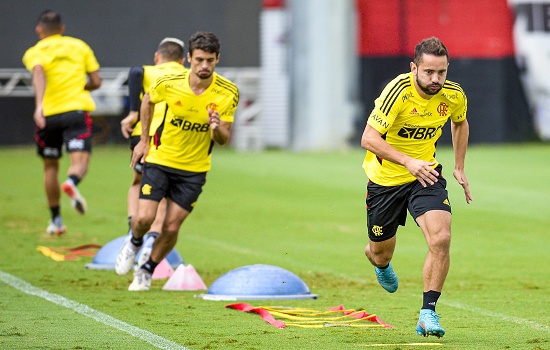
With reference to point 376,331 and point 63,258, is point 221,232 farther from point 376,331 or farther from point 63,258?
point 376,331

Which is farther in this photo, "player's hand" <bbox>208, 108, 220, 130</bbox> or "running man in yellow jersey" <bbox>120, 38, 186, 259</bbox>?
"running man in yellow jersey" <bbox>120, 38, 186, 259</bbox>

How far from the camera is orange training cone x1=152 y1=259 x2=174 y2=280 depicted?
1173 centimetres

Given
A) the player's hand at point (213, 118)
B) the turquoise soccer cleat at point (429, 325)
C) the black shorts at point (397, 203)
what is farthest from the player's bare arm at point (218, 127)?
the turquoise soccer cleat at point (429, 325)

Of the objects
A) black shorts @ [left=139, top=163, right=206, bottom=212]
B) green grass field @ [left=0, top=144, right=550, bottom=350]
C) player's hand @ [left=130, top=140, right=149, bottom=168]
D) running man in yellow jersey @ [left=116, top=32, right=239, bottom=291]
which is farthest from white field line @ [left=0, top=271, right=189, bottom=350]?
player's hand @ [left=130, top=140, right=149, bottom=168]

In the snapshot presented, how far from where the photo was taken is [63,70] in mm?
15328

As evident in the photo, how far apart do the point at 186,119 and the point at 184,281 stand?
146 centimetres

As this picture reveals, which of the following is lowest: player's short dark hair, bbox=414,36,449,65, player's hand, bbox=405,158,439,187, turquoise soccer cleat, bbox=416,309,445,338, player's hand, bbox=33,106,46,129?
turquoise soccer cleat, bbox=416,309,445,338

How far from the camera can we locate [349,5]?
108 ft

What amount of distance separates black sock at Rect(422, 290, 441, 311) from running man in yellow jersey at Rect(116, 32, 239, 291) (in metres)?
2.77

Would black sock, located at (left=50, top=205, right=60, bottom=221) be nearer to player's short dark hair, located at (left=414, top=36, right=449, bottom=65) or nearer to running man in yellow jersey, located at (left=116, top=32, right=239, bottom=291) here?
running man in yellow jersey, located at (left=116, top=32, right=239, bottom=291)

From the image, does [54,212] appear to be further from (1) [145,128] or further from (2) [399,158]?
(2) [399,158]

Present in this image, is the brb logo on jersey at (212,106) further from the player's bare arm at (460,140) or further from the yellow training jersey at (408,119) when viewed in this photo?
the player's bare arm at (460,140)

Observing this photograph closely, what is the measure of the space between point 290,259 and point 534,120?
2152 centimetres

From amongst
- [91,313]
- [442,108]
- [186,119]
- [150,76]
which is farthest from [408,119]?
[150,76]
